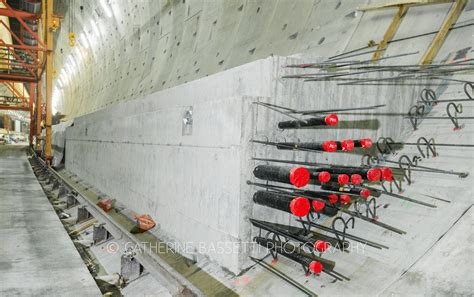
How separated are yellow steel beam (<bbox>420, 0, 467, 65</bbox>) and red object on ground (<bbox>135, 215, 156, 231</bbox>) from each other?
3.95 m

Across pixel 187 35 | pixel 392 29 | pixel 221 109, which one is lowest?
pixel 221 109

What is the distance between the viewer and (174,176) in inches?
158

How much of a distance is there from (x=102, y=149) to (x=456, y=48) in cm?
642

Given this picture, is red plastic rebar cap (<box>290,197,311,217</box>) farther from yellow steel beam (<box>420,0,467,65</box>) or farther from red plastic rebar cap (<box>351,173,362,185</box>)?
yellow steel beam (<box>420,0,467,65</box>)

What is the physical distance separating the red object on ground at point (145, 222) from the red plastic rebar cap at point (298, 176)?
2554mm

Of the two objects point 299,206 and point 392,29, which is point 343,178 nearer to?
point 299,206

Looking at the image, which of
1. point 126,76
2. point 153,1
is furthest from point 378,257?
point 126,76

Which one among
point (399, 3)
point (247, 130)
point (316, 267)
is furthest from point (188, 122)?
point (399, 3)

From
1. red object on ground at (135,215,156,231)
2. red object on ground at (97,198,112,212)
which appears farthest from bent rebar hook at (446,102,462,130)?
red object on ground at (97,198,112,212)

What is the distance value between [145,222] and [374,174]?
3.04 meters

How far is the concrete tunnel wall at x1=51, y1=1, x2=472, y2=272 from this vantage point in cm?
299

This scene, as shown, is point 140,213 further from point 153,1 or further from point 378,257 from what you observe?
point 153,1

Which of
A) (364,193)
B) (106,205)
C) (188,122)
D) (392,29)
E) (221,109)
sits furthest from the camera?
(106,205)

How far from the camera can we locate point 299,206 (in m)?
2.48
